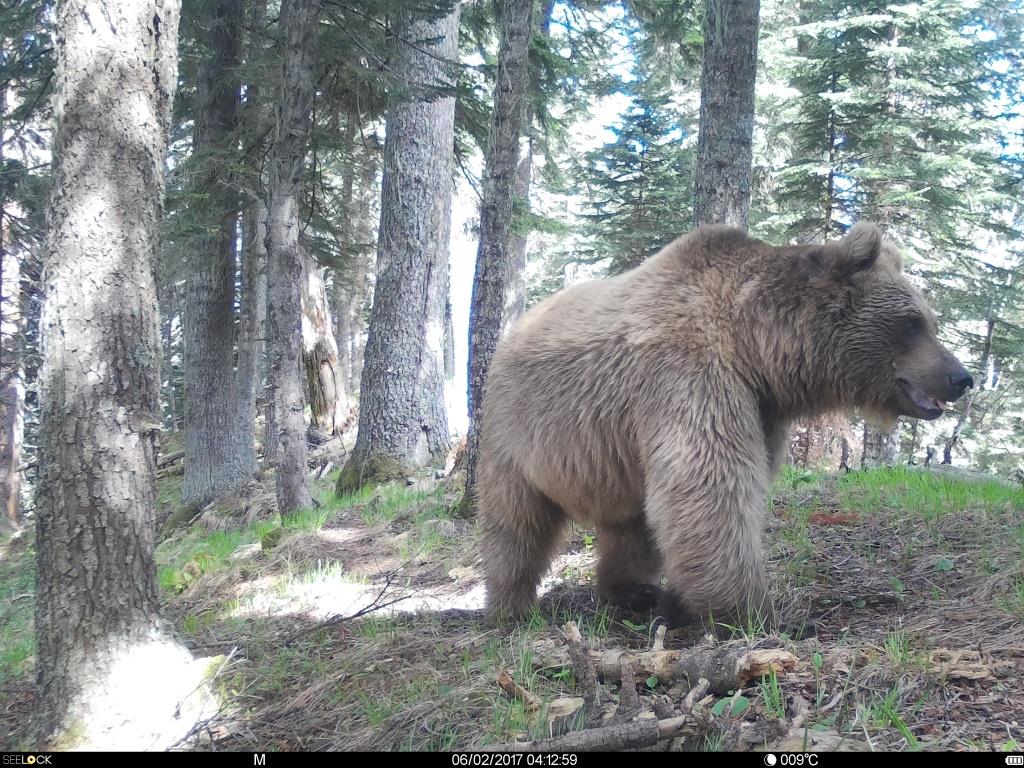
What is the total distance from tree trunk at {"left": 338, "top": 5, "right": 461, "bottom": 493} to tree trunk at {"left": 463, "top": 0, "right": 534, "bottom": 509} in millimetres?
3534

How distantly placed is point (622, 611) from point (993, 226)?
15.0 meters

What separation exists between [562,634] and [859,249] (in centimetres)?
270

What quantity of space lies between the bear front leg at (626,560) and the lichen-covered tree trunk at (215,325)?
8266 mm

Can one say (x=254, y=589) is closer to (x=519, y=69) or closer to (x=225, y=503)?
(x=519, y=69)

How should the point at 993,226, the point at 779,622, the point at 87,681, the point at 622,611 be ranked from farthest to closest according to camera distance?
the point at 993,226
the point at 622,611
the point at 779,622
the point at 87,681

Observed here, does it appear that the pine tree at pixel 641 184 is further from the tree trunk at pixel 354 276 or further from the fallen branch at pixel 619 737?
the fallen branch at pixel 619 737

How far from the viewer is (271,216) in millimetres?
7930

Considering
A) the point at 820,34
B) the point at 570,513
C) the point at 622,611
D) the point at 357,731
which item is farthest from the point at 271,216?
the point at 820,34

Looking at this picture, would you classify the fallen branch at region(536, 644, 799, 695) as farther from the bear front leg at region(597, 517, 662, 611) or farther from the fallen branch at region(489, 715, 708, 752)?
the bear front leg at region(597, 517, 662, 611)

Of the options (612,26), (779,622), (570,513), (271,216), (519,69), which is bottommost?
(779,622)

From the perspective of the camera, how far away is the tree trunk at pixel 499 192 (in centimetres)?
687

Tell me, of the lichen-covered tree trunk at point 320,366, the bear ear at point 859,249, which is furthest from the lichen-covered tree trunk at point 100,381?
the lichen-covered tree trunk at point 320,366

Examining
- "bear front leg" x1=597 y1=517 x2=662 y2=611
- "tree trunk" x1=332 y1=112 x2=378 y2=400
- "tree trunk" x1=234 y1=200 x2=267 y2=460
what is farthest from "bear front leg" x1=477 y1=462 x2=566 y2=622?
"tree trunk" x1=332 y1=112 x2=378 y2=400

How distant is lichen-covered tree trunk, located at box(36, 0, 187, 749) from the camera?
132 inches
